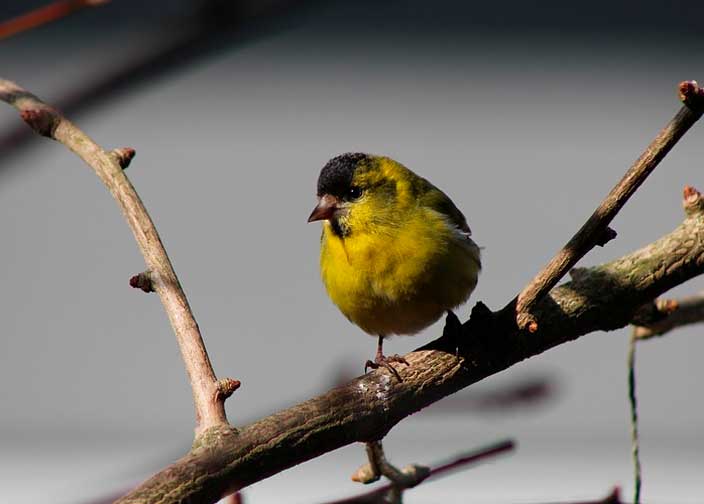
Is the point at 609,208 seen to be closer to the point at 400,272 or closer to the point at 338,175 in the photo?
the point at 400,272

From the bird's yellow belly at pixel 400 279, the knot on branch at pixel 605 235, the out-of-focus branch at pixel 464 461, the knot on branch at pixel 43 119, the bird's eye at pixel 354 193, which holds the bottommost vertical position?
the out-of-focus branch at pixel 464 461

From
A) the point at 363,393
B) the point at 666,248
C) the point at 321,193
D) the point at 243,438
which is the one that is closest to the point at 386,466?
the point at 363,393

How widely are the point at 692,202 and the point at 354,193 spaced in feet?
4.00

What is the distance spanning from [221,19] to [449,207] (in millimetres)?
1617

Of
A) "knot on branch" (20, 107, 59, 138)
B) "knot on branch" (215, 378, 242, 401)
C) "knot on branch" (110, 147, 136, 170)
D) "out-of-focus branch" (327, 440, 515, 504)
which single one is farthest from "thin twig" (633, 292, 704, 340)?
"knot on branch" (20, 107, 59, 138)

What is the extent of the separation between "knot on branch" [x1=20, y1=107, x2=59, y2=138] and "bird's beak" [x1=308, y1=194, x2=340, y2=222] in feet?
3.24

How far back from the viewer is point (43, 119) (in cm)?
190

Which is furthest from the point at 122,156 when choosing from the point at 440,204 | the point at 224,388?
the point at 440,204

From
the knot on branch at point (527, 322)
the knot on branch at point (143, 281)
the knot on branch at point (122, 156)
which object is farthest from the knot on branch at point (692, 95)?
the knot on branch at point (122, 156)

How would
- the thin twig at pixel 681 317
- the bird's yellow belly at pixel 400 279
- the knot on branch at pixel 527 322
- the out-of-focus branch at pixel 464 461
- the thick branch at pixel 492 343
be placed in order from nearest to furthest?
the out-of-focus branch at pixel 464 461 → the thick branch at pixel 492 343 → the knot on branch at pixel 527 322 → the thin twig at pixel 681 317 → the bird's yellow belly at pixel 400 279

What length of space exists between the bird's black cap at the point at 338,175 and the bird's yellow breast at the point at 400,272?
16cm

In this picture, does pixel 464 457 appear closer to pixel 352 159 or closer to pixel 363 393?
pixel 363 393

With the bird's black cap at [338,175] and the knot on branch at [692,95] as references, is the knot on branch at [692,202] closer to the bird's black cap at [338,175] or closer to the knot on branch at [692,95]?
the knot on branch at [692,95]

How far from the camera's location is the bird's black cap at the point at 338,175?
2.85 metres
